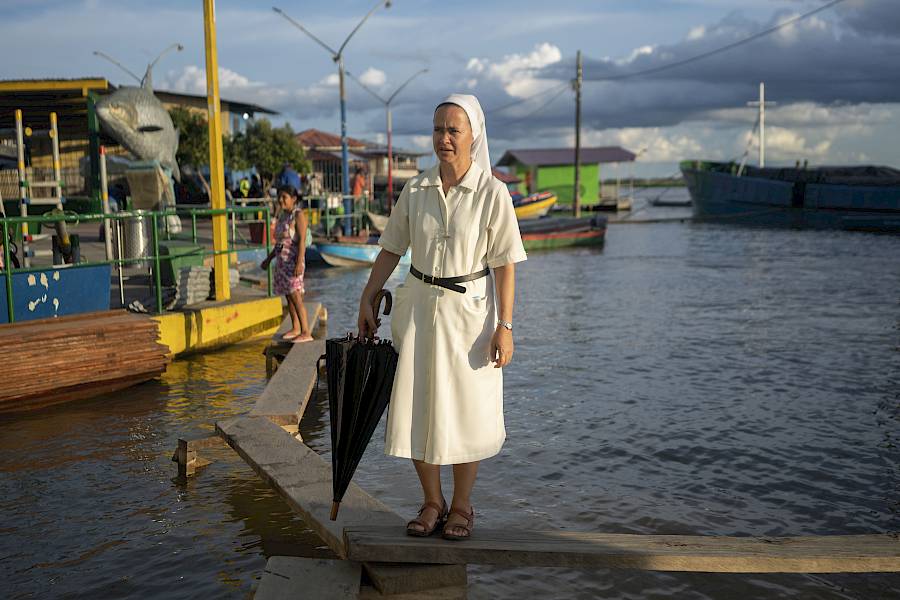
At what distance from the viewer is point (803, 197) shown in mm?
49438

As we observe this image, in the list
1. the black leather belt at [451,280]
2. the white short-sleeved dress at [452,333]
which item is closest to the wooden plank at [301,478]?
the white short-sleeved dress at [452,333]

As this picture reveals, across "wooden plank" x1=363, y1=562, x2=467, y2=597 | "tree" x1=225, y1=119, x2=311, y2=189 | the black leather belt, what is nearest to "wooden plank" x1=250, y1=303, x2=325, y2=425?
"wooden plank" x1=363, y1=562, x2=467, y2=597

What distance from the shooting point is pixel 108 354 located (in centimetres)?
800

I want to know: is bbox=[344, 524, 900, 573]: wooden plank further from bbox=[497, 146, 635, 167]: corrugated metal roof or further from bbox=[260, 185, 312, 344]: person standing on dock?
bbox=[497, 146, 635, 167]: corrugated metal roof

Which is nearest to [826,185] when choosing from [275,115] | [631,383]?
[275,115]

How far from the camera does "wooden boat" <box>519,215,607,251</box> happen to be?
33688 mm

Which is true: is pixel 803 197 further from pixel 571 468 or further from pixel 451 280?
pixel 451 280

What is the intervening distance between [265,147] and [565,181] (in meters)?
30.5

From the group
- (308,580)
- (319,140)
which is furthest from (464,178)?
(319,140)

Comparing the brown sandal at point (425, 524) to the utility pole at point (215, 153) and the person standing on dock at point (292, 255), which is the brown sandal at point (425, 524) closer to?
the person standing on dock at point (292, 255)

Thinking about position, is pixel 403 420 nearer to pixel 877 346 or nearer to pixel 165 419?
pixel 165 419

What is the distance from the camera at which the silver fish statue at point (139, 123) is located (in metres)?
15.3

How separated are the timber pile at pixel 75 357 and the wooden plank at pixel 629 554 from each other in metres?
4.85

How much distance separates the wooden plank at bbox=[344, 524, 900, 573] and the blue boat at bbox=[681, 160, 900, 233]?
4390cm
